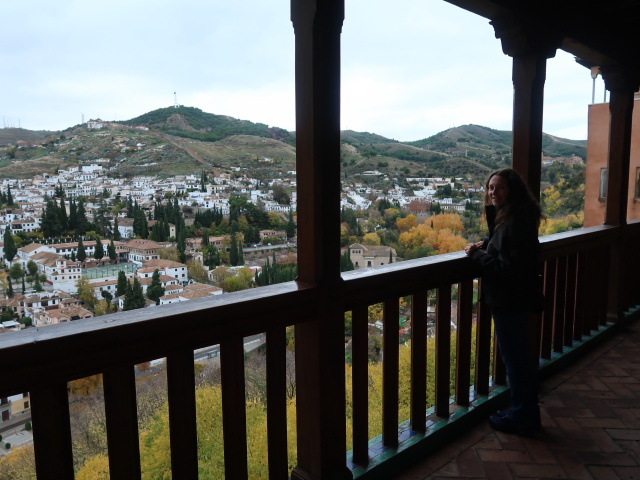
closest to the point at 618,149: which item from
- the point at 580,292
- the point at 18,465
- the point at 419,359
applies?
the point at 580,292

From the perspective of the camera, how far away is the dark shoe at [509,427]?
2.63 meters

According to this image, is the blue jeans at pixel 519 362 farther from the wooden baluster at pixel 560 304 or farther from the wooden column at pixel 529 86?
the wooden baluster at pixel 560 304

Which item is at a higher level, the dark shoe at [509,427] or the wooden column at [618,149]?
the wooden column at [618,149]

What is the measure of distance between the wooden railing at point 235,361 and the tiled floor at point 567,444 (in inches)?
7.2

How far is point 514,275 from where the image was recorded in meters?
2.34

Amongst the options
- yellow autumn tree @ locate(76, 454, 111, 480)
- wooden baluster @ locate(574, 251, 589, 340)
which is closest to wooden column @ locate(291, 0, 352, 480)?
yellow autumn tree @ locate(76, 454, 111, 480)

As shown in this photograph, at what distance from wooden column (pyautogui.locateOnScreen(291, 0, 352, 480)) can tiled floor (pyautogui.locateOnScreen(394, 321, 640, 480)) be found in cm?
59

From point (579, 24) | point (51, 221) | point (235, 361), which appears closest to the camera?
point (51, 221)

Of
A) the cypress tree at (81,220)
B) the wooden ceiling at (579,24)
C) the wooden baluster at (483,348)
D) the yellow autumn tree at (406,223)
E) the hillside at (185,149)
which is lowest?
the wooden baluster at (483,348)

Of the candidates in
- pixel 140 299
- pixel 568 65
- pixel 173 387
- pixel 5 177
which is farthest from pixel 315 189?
pixel 568 65

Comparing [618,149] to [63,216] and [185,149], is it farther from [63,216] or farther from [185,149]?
[63,216]

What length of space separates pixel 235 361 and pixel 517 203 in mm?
1541

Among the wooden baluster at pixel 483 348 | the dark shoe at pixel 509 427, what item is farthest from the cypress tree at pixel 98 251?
the dark shoe at pixel 509 427

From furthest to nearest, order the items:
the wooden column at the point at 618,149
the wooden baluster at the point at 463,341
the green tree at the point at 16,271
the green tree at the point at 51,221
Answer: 1. the wooden column at the point at 618,149
2. the wooden baluster at the point at 463,341
3. the green tree at the point at 51,221
4. the green tree at the point at 16,271
